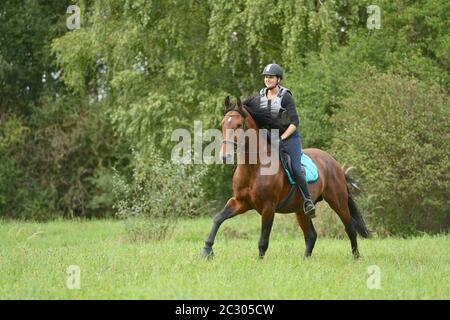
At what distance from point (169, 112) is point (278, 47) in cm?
443

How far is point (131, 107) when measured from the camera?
2612 cm

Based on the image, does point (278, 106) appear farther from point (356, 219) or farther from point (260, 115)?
point (356, 219)

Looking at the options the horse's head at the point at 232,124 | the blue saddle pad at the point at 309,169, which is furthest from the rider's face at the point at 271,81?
the blue saddle pad at the point at 309,169

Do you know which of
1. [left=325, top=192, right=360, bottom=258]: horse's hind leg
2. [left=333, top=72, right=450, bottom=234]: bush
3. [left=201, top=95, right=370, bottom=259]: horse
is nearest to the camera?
[left=201, top=95, right=370, bottom=259]: horse

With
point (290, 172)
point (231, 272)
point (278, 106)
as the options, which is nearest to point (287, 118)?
point (278, 106)

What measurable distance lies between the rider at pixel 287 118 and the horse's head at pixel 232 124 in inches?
19.8

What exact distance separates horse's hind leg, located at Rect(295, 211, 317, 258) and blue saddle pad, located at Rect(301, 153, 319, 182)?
654 mm

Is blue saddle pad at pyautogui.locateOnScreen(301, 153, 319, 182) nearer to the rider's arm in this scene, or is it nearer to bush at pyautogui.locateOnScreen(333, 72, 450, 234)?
the rider's arm

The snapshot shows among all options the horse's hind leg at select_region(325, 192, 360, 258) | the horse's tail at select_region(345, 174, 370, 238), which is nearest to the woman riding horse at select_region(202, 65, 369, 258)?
the horse's hind leg at select_region(325, 192, 360, 258)

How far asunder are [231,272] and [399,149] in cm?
946

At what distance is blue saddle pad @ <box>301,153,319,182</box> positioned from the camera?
441 inches

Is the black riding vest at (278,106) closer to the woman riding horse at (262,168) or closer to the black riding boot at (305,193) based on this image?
the woman riding horse at (262,168)

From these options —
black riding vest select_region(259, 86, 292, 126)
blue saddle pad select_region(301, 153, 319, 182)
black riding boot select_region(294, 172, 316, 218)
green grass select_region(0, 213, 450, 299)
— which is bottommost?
green grass select_region(0, 213, 450, 299)

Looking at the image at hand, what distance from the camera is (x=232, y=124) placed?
32.8ft
